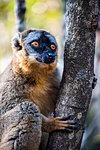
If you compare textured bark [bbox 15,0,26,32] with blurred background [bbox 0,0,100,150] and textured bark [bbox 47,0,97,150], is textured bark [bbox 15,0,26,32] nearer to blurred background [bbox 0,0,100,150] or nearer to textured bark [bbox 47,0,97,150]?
blurred background [bbox 0,0,100,150]

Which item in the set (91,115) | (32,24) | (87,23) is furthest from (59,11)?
(87,23)

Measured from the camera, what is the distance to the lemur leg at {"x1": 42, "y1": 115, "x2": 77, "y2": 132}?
4086mm

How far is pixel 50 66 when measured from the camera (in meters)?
4.92

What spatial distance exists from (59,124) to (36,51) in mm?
1607

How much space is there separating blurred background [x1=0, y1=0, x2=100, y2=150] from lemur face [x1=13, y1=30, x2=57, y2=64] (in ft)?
8.34

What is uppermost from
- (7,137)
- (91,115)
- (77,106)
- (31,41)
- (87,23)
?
(87,23)

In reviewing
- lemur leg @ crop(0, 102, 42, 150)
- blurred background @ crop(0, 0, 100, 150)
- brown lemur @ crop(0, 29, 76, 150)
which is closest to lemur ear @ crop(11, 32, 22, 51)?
brown lemur @ crop(0, 29, 76, 150)

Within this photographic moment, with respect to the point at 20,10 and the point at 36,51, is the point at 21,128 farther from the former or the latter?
the point at 20,10

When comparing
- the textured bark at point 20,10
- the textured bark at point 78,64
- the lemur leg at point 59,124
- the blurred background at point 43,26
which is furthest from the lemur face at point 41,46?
the blurred background at point 43,26

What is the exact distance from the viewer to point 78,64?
4.09 m

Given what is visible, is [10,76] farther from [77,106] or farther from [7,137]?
[77,106]

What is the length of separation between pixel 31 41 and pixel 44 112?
1605mm

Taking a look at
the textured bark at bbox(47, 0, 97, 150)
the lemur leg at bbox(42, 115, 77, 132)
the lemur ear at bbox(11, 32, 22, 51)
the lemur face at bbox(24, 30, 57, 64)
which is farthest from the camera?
the lemur ear at bbox(11, 32, 22, 51)

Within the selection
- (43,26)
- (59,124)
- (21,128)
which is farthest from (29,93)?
(43,26)
